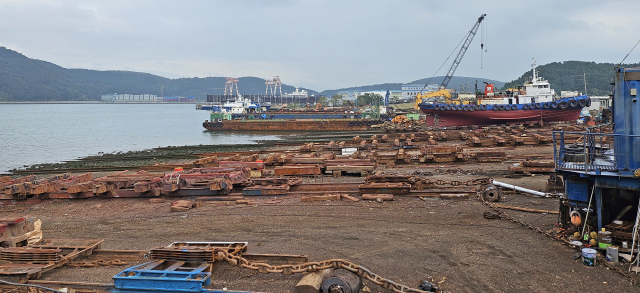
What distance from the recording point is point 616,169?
645cm

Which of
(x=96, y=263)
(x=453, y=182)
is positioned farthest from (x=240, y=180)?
(x=453, y=182)

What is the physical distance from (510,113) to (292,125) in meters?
27.5

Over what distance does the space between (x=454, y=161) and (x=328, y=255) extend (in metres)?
11.6

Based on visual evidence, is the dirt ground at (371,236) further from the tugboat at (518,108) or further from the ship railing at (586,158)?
the tugboat at (518,108)

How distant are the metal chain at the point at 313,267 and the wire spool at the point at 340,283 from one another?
0.39 ft

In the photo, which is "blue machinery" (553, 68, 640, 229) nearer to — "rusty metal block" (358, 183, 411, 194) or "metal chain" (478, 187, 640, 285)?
"metal chain" (478, 187, 640, 285)

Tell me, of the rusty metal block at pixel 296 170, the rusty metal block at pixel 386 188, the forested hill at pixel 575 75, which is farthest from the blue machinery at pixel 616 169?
the forested hill at pixel 575 75

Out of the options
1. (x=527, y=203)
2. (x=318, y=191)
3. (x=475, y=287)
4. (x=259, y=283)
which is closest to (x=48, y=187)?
(x=318, y=191)

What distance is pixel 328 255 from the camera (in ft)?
23.2

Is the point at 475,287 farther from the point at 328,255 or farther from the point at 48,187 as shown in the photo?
the point at 48,187

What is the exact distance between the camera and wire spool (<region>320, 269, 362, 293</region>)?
513 centimetres

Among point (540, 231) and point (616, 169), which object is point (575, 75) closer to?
point (540, 231)

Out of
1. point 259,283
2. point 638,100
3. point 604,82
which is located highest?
point 604,82

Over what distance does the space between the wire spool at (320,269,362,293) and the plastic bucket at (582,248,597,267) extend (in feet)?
11.6
